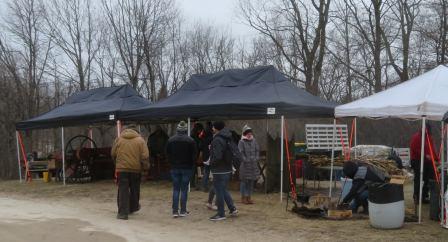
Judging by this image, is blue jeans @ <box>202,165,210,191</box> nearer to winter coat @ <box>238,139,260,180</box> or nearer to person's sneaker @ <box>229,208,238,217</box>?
winter coat @ <box>238,139,260,180</box>

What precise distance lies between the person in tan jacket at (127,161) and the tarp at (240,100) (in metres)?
3.72

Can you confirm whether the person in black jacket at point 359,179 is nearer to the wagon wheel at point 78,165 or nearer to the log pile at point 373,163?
the log pile at point 373,163

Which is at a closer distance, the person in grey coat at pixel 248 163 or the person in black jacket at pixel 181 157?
the person in black jacket at pixel 181 157

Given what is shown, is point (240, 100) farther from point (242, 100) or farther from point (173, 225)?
point (173, 225)

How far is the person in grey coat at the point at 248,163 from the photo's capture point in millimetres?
12078

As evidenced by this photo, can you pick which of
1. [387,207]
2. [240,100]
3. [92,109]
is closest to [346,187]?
[387,207]

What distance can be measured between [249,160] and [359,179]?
255cm

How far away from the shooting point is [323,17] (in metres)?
32.9

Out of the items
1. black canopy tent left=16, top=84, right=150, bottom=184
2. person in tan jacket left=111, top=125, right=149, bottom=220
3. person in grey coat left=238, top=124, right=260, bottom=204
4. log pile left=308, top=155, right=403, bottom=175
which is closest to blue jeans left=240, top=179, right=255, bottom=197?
person in grey coat left=238, top=124, right=260, bottom=204

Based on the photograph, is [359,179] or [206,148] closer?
[359,179]

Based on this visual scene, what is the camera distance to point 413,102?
395 inches

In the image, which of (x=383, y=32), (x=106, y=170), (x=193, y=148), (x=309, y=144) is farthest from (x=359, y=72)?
(x=193, y=148)

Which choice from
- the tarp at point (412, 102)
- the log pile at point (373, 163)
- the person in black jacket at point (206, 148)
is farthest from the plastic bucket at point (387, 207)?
the person in black jacket at point (206, 148)

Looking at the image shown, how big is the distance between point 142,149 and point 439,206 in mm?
5458
